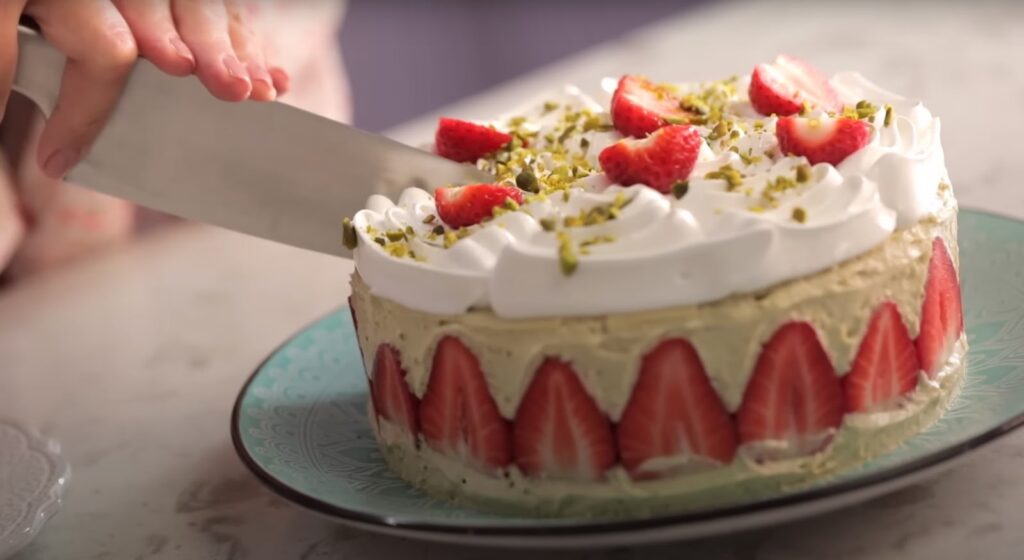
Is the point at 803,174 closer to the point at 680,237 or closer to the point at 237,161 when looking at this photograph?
the point at 680,237

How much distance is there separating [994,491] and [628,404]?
0.45m

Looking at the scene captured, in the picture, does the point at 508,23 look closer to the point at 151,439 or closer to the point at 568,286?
the point at 151,439

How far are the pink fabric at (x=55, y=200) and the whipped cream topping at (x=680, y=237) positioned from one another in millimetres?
1432

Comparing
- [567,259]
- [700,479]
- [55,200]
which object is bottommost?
[55,200]

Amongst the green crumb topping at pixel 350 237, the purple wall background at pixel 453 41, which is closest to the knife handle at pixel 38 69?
the green crumb topping at pixel 350 237

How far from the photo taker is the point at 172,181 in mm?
1780

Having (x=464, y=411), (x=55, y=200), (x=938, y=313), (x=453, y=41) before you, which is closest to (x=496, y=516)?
(x=464, y=411)

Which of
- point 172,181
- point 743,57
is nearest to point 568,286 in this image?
point 172,181

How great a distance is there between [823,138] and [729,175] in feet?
0.43

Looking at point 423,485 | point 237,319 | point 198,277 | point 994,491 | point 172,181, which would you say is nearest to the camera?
point 994,491

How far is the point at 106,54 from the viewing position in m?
1.68

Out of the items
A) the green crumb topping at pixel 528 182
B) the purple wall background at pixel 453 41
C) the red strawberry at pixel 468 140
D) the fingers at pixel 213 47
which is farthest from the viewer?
the purple wall background at pixel 453 41

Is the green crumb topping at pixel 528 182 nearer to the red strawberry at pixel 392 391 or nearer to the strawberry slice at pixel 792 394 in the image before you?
the red strawberry at pixel 392 391

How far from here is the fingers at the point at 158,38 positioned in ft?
5.57
